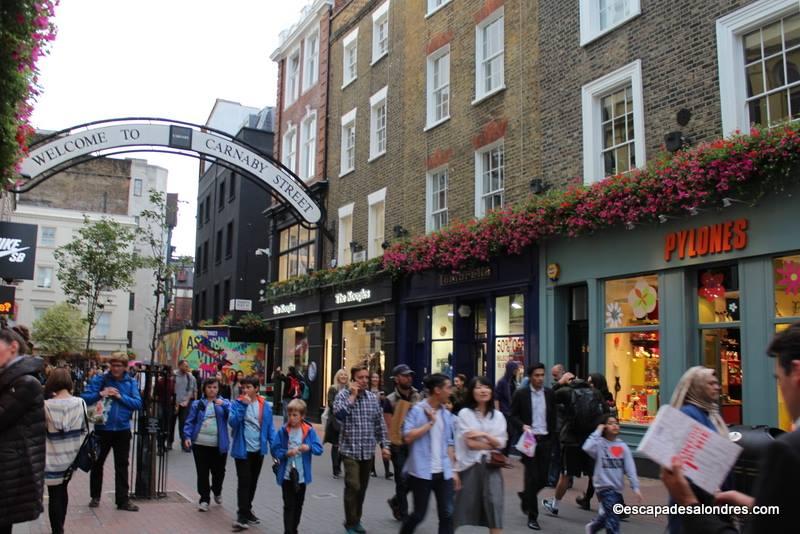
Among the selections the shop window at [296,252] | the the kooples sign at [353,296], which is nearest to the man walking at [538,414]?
the the kooples sign at [353,296]

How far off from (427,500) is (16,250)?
10679mm

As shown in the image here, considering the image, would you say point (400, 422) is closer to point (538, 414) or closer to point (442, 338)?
point (538, 414)

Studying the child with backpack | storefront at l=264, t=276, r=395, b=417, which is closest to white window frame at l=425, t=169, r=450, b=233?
storefront at l=264, t=276, r=395, b=417

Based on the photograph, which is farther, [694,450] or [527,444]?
[527,444]

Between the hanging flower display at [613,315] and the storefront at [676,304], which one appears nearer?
the storefront at [676,304]

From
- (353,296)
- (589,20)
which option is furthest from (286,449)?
(353,296)

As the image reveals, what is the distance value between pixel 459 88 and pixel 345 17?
29.8 feet

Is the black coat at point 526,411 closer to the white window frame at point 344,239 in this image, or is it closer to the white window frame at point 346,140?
the white window frame at point 344,239

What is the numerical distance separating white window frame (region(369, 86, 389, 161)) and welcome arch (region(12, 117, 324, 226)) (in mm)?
2453

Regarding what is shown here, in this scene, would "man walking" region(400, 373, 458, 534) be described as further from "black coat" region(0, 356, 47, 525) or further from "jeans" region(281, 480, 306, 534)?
"black coat" region(0, 356, 47, 525)

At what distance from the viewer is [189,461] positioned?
1457cm

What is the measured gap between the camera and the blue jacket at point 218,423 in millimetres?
9453

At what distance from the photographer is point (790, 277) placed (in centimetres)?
1052

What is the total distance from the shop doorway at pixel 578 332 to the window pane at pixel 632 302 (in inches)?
32.0
